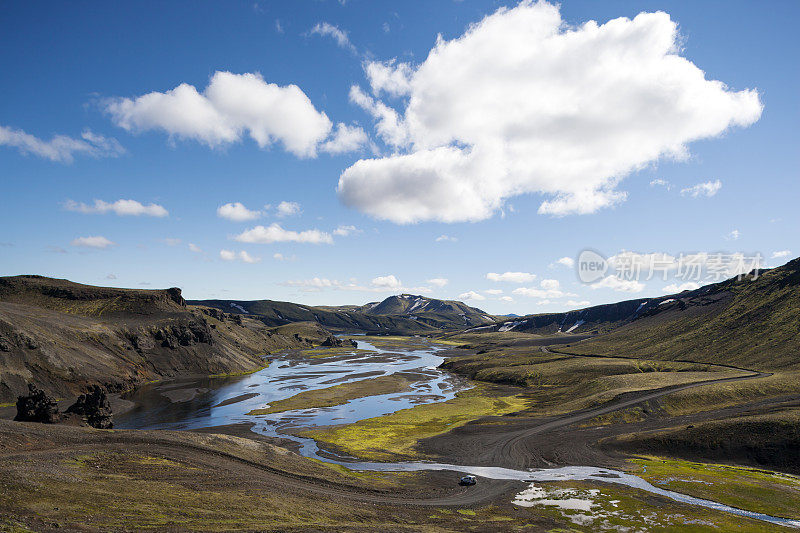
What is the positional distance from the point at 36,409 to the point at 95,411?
9804 millimetres

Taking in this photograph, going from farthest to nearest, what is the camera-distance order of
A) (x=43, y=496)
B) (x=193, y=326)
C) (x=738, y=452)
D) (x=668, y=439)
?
(x=193, y=326) < (x=668, y=439) < (x=738, y=452) < (x=43, y=496)

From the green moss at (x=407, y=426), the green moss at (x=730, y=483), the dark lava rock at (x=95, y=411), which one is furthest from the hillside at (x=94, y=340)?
the green moss at (x=730, y=483)

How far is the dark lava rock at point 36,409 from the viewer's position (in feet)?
221

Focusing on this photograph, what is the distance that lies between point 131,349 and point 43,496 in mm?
136121

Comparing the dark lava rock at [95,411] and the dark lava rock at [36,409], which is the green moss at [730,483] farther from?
the dark lava rock at [36,409]

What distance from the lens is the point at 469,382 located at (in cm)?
16512

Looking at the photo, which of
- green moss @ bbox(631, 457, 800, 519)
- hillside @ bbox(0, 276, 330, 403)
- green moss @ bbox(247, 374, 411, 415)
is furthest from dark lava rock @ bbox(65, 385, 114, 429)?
green moss @ bbox(631, 457, 800, 519)

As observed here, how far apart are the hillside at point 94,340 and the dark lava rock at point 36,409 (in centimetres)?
3330

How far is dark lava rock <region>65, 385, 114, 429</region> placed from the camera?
74.2 m

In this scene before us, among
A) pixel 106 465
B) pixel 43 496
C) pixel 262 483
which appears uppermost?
A: pixel 43 496

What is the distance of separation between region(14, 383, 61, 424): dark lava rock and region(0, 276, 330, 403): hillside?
1311 inches

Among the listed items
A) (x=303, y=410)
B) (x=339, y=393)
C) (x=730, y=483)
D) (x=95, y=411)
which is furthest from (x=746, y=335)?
(x=95, y=411)

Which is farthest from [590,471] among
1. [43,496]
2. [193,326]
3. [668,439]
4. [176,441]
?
[193,326]

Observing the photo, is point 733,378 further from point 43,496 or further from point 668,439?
point 43,496
